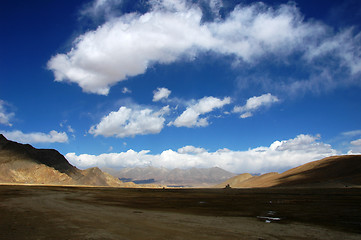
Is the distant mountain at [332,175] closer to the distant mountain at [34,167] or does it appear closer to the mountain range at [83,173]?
the mountain range at [83,173]

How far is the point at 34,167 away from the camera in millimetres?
158750

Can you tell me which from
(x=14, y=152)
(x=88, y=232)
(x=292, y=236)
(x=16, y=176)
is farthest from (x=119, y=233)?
(x=14, y=152)

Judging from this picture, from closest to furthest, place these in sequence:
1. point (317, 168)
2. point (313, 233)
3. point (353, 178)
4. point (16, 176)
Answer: point (313, 233)
point (353, 178)
point (317, 168)
point (16, 176)

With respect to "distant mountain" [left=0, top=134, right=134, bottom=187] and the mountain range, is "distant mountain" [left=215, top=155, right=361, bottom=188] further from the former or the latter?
"distant mountain" [left=0, top=134, right=134, bottom=187]

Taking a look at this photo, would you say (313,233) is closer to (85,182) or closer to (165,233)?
(165,233)

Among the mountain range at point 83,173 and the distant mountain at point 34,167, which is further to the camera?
the distant mountain at point 34,167

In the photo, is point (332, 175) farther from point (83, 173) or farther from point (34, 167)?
point (83, 173)

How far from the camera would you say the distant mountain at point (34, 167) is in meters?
147

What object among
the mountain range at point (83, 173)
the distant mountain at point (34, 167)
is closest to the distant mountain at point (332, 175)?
the mountain range at point (83, 173)

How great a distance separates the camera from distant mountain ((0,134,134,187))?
481 feet

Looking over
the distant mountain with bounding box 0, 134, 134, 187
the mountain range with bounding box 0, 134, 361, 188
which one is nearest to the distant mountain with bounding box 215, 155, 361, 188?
the mountain range with bounding box 0, 134, 361, 188

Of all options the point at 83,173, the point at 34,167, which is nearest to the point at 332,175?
the point at 34,167

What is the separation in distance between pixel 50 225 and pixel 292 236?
12963 millimetres

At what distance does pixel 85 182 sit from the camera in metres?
185
